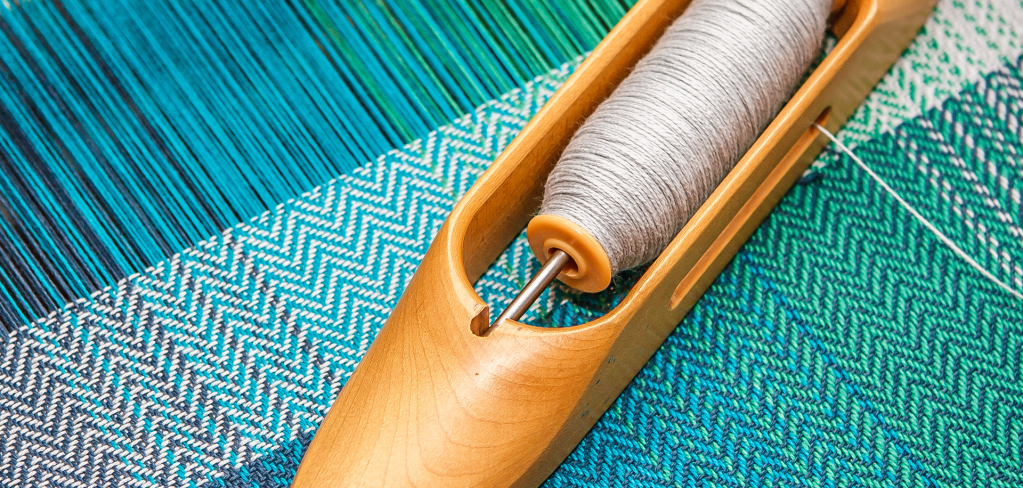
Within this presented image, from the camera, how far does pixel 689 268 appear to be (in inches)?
26.0

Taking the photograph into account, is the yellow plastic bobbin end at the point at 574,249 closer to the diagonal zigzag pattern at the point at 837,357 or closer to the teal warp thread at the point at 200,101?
the diagonal zigzag pattern at the point at 837,357

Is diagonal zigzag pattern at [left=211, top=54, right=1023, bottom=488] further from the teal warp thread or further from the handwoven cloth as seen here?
the teal warp thread

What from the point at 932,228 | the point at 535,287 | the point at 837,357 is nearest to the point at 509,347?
the point at 535,287

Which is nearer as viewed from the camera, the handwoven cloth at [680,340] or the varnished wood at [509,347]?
the varnished wood at [509,347]

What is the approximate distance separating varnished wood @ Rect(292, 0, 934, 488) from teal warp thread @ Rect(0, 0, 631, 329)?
19cm

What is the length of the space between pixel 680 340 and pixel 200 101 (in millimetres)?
579

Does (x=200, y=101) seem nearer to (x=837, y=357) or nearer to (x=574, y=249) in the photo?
(x=574, y=249)

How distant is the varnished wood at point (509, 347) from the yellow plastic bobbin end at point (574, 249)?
41 mm

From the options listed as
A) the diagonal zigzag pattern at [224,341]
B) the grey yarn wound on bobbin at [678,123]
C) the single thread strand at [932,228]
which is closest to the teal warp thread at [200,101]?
the diagonal zigzag pattern at [224,341]

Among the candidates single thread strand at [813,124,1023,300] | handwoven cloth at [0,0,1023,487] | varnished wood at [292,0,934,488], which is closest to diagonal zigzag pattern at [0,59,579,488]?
Result: handwoven cloth at [0,0,1023,487]

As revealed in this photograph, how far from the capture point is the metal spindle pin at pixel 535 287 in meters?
0.62

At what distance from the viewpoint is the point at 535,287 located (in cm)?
63

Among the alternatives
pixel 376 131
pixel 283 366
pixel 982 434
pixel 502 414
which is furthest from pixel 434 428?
pixel 982 434

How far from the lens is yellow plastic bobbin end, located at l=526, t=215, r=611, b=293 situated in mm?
629
